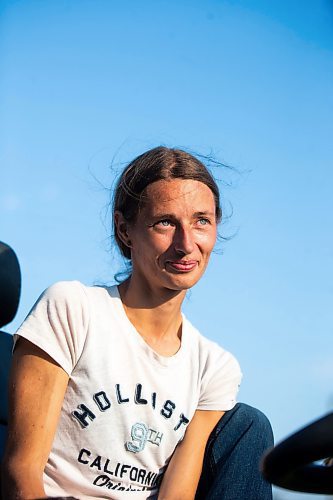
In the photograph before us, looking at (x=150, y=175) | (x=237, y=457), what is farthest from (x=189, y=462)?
(x=150, y=175)

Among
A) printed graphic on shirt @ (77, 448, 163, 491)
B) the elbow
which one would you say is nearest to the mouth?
printed graphic on shirt @ (77, 448, 163, 491)

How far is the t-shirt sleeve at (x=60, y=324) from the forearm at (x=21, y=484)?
345 mm

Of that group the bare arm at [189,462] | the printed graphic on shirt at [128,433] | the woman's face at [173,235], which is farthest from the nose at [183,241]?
the bare arm at [189,462]

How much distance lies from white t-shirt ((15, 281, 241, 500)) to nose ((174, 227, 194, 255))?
12.3 inches

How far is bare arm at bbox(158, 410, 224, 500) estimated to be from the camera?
3.07 meters

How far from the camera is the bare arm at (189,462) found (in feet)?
10.1

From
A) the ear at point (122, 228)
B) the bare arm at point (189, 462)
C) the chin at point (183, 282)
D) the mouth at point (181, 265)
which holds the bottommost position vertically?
the bare arm at point (189, 462)

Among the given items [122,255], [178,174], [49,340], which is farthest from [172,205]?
[49,340]

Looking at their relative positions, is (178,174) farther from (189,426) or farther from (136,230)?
(189,426)

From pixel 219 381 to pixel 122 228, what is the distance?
66 cm

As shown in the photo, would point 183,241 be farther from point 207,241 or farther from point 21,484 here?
point 21,484

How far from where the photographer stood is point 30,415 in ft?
9.22

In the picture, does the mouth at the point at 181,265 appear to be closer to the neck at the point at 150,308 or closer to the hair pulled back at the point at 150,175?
the neck at the point at 150,308

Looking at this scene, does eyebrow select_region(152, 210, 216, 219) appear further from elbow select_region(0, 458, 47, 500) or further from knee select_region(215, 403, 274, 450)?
elbow select_region(0, 458, 47, 500)
